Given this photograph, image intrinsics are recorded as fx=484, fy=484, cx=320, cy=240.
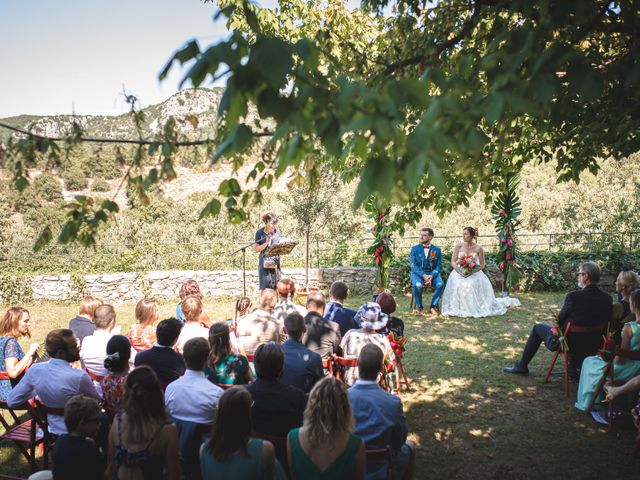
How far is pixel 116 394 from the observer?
3686 millimetres

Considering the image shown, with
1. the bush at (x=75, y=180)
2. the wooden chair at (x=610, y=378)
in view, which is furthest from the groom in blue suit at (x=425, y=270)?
the bush at (x=75, y=180)

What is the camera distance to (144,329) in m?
5.09

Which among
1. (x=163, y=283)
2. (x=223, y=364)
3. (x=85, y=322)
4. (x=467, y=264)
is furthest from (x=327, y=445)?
(x=163, y=283)

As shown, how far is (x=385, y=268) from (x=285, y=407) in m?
8.90

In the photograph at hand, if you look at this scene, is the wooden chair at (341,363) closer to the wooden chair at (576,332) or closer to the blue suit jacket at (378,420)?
the blue suit jacket at (378,420)

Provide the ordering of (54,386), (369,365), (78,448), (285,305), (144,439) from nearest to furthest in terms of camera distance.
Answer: (144,439) → (78,448) → (369,365) → (54,386) → (285,305)

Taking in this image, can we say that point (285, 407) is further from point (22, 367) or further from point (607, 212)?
point (607, 212)

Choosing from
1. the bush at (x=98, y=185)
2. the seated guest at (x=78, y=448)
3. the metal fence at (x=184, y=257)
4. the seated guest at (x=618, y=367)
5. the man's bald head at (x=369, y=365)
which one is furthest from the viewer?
the bush at (x=98, y=185)

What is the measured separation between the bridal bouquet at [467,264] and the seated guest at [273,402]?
7571 millimetres

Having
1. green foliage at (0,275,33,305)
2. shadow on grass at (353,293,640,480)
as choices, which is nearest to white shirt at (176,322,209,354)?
shadow on grass at (353,293,640,480)

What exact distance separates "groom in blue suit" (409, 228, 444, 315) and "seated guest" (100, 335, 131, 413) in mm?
7322

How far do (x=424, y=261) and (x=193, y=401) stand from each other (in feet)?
25.1

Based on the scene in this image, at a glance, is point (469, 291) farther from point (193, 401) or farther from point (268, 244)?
point (193, 401)

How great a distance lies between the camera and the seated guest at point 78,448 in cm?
285
